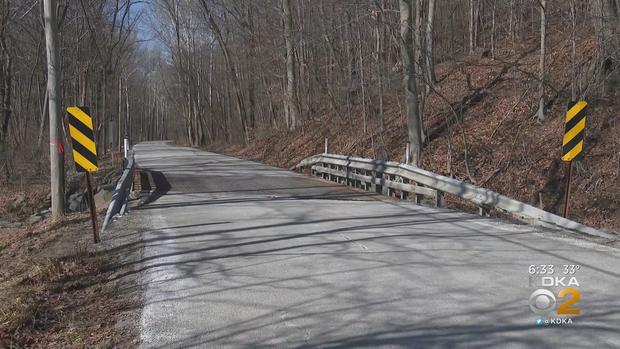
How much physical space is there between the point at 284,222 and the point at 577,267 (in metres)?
4.57

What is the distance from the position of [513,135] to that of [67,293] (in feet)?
47.3

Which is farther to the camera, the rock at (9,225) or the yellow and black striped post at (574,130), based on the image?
the rock at (9,225)

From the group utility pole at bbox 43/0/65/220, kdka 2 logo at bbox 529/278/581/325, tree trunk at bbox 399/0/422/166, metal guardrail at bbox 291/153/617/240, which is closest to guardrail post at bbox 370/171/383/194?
metal guardrail at bbox 291/153/617/240

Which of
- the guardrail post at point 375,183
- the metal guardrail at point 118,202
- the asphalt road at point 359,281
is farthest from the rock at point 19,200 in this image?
the guardrail post at point 375,183

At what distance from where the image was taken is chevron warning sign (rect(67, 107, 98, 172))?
777 centimetres

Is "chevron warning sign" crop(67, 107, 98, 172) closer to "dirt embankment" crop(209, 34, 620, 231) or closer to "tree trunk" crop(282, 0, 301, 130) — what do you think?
"dirt embankment" crop(209, 34, 620, 231)

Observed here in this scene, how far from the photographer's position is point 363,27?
28.7 meters

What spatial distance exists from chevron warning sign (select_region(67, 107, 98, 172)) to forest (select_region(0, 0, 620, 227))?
5231mm

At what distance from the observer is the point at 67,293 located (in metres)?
5.97

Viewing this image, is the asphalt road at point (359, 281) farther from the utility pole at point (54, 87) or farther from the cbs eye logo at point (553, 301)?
the utility pole at point (54, 87)

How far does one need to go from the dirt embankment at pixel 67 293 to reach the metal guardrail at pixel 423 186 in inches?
233

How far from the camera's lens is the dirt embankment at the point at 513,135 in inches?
531

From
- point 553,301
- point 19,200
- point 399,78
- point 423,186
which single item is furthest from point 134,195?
point 399,78

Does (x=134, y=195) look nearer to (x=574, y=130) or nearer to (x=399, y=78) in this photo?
(x=574, y=130)
